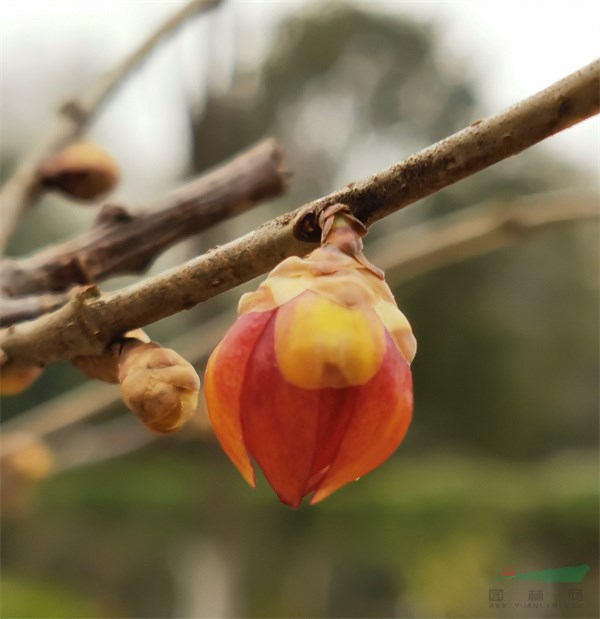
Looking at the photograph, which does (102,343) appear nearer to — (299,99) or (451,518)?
(451,518)

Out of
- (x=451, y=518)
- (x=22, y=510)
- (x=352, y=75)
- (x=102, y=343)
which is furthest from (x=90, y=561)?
(x=102, y=343)

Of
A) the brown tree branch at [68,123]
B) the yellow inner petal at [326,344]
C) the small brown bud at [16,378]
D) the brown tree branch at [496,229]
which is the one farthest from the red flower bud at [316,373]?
the brown tree branch at [496,229]

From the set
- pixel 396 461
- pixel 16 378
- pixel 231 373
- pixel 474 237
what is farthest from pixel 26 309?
pixel 396 461

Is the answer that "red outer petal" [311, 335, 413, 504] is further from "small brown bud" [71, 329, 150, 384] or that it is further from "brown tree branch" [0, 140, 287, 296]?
"brown tree branch" [0, 140, 287, 296]

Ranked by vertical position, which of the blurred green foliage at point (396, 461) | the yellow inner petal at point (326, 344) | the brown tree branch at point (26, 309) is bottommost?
the yellow inner petal at point (326, 344)

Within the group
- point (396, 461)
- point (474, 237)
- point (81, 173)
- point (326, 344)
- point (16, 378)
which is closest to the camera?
point (326, 344)

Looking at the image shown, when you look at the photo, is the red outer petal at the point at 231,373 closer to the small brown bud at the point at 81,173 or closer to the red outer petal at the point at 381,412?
the red outer petal at the point at 381,412

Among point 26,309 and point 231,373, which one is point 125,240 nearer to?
point 26,309
